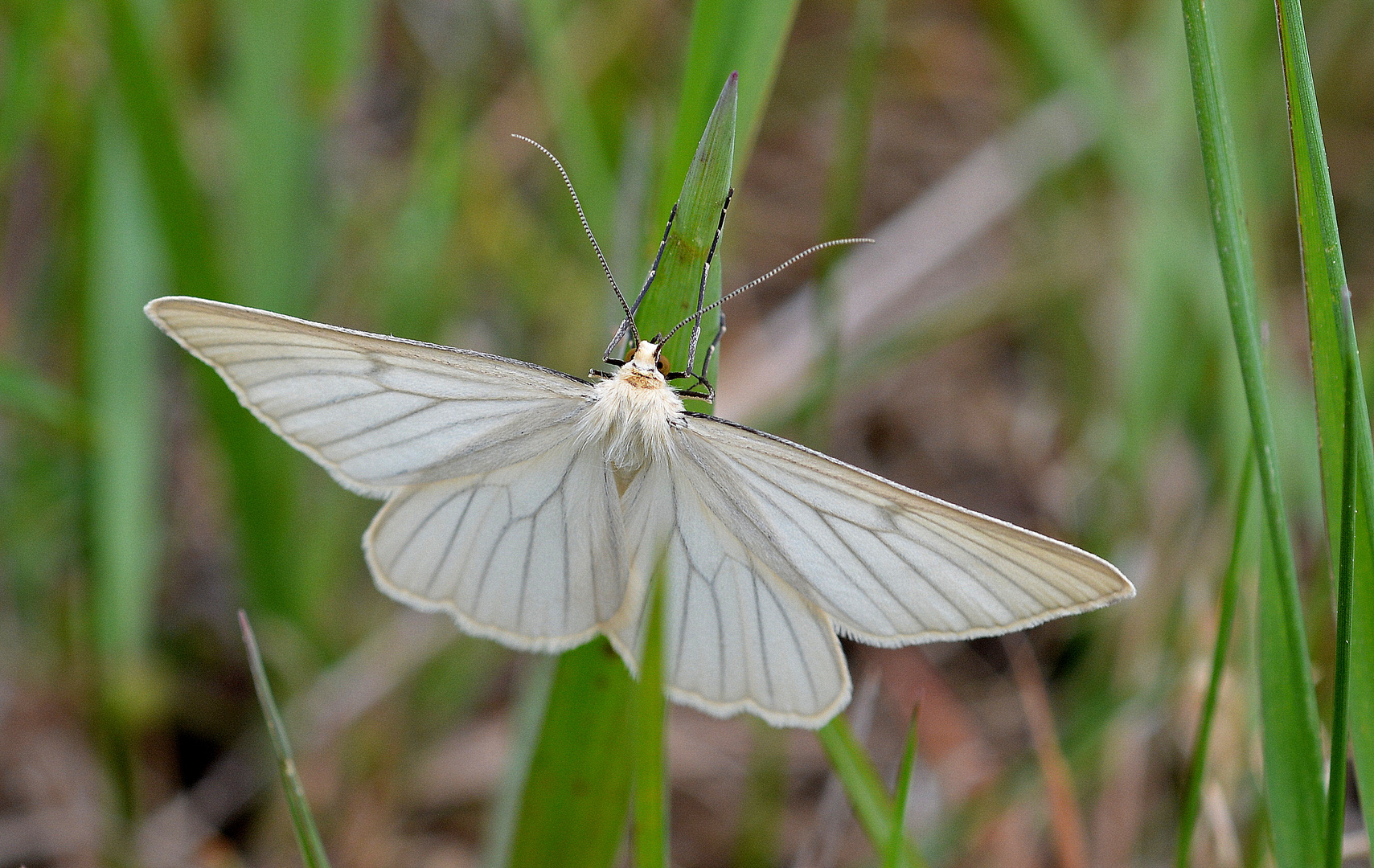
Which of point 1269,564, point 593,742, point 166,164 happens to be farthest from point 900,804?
point 166,164

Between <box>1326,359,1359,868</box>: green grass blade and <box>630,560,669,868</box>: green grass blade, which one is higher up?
<box>1326,359,1359,868</box>: green grass blade

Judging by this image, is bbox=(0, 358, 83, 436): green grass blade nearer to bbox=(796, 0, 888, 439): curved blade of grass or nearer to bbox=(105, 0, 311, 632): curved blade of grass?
bbox=(105, 0, 311, 632): curved blade of grass

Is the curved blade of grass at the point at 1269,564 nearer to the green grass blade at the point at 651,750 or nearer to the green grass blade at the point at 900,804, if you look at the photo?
the green grass blade at the point at 900,804

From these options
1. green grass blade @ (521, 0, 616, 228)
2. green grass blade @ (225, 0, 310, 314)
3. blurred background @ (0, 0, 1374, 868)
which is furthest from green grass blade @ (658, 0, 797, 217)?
green grass blade @ (225, 0, 310, 314)

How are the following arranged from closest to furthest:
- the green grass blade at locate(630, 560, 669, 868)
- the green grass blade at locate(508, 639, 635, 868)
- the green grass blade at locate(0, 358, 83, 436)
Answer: the green grass blade at locate(630, 560, 669, 868)
the green grass blade at locate(508, 639, 635, 868)
the green grass blade at locate(0, 358, 83, 436)

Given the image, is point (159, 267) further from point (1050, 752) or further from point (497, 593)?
point (1050, 752)

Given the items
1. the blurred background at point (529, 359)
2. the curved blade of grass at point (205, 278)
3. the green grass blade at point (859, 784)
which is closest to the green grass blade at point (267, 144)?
the blurred background at point (529, 359)

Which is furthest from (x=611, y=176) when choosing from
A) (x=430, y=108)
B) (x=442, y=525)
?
(x=442, y=525)

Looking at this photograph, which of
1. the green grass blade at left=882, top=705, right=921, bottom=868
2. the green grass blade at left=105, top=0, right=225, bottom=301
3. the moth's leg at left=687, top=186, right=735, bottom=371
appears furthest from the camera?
the green grass blade at left=105, top=0, right=225, bottom=301
